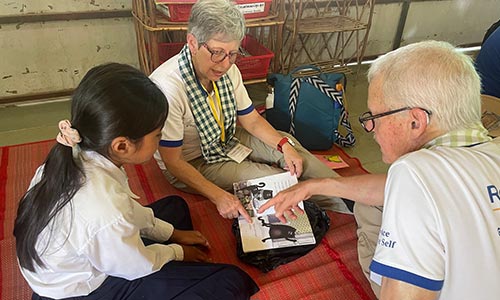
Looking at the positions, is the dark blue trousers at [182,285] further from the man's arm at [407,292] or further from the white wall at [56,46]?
the white wall at [56,46]

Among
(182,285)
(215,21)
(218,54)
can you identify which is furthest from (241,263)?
(215,21)

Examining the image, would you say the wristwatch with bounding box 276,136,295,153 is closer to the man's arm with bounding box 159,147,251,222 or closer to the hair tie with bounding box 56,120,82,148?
the man's arm with bounding box 159,147,251,222

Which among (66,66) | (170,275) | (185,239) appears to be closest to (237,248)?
(185,239)

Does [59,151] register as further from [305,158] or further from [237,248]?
[305,158]

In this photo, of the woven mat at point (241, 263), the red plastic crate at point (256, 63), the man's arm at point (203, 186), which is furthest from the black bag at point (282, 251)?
the red plastic crate at point (256, 63)

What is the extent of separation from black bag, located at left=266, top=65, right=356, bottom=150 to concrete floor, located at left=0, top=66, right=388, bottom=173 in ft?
0.78

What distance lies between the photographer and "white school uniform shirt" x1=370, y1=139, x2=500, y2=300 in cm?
74

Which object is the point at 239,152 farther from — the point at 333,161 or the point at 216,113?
the point at 333,161

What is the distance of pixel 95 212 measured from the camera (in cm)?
91

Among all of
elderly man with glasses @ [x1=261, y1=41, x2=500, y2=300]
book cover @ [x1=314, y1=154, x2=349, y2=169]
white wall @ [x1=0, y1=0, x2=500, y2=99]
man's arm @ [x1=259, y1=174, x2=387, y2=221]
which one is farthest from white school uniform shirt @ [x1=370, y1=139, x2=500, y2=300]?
white wall @ [x1=0, y1=0, x2=500, y2=99]

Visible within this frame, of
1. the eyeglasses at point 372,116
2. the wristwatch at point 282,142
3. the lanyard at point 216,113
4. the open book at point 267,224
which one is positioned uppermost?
the eyeglasses at point 372,116

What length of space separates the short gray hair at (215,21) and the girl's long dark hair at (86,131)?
492 mm

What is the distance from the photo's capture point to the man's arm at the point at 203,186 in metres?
1.49

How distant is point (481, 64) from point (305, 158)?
39.0 inches
